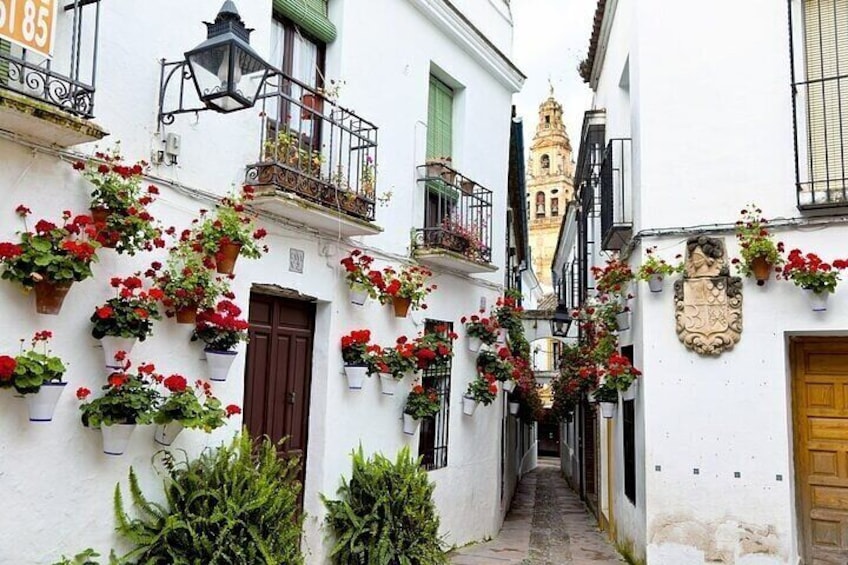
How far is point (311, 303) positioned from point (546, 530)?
7.13 m

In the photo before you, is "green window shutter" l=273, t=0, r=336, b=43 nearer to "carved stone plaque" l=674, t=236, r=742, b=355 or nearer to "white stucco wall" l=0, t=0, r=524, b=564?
"white stucco wall" l=0, t=0, r=524, b=564

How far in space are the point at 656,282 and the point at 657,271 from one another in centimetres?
12

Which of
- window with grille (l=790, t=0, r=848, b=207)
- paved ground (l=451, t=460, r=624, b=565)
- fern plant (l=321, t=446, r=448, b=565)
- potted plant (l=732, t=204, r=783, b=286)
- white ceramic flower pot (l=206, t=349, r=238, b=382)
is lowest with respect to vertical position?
paved ground (l=451, t=460, r=624, b=565)

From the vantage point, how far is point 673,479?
24.2 ft

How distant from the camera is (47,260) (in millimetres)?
4008

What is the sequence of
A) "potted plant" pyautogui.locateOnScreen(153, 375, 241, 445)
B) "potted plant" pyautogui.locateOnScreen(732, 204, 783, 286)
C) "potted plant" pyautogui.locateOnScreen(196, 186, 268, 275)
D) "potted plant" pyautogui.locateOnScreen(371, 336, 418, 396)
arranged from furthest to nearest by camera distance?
"potted plant" pyautogui.locateOnScreen(371, 336, 418, 396) < "potted plant" pyautogui.locateOnScreen(732, 204, 783, 286) < "potted plant" pyautogui.locateOnScreen(196, 186, 268, 275) < "potted plant" pyautogui.locateOnScreen(153, 375, 241, 445)

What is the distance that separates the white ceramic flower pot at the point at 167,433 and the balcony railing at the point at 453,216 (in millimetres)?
3992

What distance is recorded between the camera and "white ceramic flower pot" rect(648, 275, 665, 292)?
7598 mm

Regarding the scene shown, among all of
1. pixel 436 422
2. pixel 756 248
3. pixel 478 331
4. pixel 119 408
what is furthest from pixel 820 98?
pixel 119 408

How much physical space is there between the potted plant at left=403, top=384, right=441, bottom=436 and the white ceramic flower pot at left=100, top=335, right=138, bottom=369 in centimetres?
389

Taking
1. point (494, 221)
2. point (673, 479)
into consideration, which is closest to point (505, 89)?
point (494, 221)

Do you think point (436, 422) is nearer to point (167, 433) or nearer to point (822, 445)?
point (822, 445)

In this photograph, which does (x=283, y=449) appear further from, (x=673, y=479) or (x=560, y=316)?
(x=560, y=316)

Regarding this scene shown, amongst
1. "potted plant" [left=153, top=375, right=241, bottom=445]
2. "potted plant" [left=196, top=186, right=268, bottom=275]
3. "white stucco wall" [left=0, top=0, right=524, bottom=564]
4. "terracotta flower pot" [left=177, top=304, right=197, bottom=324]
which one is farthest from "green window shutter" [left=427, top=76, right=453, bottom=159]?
"potted plant" [left=153, top=375, right=241, bottom=445]
